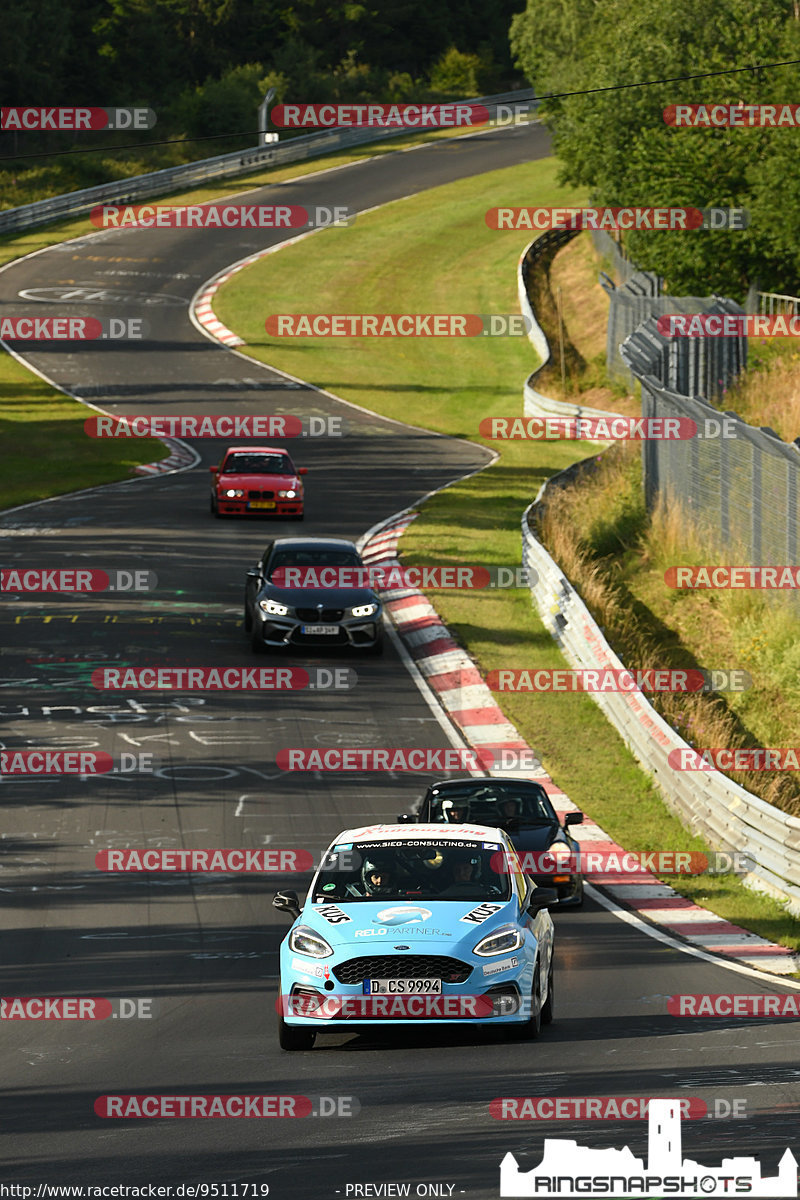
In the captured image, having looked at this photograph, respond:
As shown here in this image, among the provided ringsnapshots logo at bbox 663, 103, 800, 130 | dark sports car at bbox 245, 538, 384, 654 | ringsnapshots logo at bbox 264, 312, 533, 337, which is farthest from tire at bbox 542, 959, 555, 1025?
ringsnapshots logo at bbox 264, 312, 533, 337

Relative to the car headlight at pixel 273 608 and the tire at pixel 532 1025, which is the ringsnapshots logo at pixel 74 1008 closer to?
the tire at pixel 532 1025

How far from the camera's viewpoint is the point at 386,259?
73.8 meters

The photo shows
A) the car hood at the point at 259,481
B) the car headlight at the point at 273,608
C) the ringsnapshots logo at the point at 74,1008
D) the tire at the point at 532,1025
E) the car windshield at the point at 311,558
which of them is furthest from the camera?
the car hood at the point at 259,481

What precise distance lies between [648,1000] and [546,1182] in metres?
5.02

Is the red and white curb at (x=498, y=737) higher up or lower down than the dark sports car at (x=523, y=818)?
lower down

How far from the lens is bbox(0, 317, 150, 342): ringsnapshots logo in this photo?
61.4m

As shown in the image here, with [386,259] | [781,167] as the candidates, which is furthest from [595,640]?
[386,259]

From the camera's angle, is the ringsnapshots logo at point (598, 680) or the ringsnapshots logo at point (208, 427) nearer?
the ringsnapshots logo at point (598, 680)

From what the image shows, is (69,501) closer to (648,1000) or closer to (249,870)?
(249,870)

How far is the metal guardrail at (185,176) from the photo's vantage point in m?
77.7

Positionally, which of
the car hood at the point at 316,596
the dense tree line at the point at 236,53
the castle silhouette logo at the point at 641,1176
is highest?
the dense tree line at the point at 236,53

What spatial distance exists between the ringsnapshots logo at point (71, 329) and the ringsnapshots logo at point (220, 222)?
16.3 metres

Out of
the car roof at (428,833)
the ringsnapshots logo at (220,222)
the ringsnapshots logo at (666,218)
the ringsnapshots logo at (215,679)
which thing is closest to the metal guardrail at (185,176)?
the ringsnapshots logo at (220,222)

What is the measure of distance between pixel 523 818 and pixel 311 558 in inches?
427
